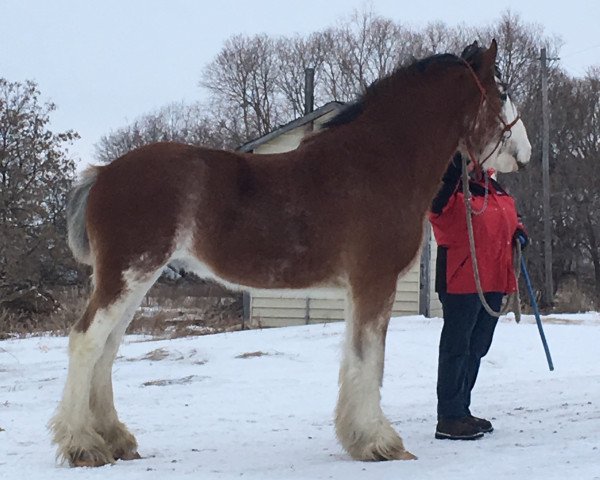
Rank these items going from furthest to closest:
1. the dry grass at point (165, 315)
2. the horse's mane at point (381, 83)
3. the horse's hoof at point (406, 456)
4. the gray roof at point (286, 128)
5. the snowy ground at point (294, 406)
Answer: the gray roof at point (286, 128)
the dry grass at point (165, 315)
the horse's mane at point (381, 83)
the horse's hoof at point (406, 456)
the snowy ground at point (294, 406)

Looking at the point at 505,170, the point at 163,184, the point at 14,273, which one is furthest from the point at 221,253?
the point at 14,273

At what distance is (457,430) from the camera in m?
4.57

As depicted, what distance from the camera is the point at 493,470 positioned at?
3.38 metres

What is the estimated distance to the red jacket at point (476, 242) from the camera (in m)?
4.68

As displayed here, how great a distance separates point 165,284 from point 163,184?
70.3 ft

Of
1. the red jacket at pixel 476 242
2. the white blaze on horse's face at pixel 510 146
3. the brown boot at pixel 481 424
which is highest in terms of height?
the white blaze on horse's face at pixel 510 146

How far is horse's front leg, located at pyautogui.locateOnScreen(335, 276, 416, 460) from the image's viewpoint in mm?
3986

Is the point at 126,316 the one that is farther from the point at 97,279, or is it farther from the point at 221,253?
the point at 221,253

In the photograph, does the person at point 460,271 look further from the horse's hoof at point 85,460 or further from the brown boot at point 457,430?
the horse's hoof at point 85,460

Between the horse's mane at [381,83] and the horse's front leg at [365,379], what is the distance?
3.19 feet

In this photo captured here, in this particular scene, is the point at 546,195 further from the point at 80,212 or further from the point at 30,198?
the point at 80,212

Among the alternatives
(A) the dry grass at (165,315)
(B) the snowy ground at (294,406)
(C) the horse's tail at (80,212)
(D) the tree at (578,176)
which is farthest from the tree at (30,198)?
(D) the tree at (578,176)

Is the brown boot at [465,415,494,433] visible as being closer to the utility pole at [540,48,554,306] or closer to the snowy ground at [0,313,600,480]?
the snowy ground at [0,313,600,480]

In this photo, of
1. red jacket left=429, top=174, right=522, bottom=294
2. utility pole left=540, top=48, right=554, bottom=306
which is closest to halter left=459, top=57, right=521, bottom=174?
red jacket left=429, top=174, right=522, bottom=294
